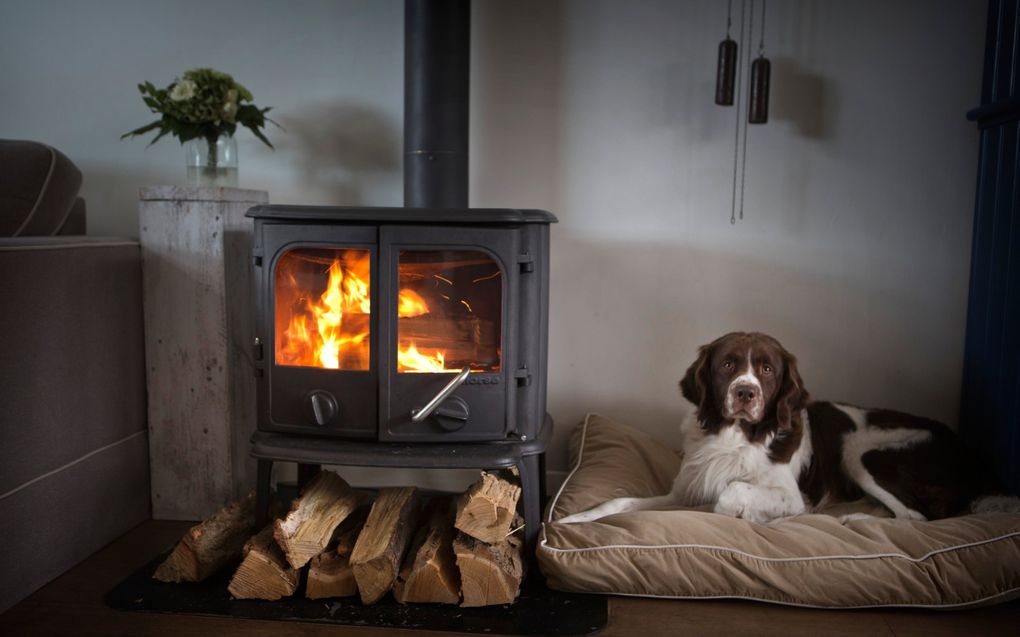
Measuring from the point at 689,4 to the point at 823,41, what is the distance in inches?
17.2

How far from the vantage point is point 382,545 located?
1.93 metres

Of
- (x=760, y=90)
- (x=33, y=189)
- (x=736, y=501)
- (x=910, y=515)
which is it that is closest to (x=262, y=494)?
(x=33, y=189)

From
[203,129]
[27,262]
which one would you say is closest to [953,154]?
[203,129]

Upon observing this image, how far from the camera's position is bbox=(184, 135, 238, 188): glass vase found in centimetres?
246

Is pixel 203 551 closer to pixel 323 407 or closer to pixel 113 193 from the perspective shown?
pixel 323 407

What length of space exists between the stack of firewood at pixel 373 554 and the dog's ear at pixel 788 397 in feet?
2.39

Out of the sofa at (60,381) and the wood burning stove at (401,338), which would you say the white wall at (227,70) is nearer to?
the sofa at (60,381)

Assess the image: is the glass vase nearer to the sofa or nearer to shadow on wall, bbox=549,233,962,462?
the sofa

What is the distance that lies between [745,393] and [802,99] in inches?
42.2

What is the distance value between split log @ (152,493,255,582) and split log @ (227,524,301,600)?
0.10 m

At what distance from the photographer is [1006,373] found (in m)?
2.35

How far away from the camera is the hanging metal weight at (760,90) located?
2.48 meters

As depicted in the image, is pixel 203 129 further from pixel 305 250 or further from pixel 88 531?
pixel 88 531

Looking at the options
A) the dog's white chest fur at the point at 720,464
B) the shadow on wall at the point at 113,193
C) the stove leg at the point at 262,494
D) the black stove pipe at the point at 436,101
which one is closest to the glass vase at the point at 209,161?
the shadow on wall at the point at 113,193
